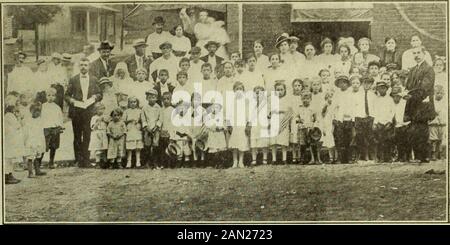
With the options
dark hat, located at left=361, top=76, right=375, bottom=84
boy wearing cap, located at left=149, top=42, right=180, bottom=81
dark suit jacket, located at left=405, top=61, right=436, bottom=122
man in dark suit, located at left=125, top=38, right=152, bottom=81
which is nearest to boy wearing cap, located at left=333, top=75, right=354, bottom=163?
dark hat, located at left=361, top=76, right=375, bottom=84

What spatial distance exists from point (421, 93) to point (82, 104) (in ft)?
8.88

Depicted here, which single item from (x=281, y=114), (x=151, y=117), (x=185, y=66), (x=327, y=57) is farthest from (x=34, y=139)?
(x=327, y=57)

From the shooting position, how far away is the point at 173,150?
4.60 m

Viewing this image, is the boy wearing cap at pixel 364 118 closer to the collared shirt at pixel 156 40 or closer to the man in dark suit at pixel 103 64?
the collared shirt at pixel 156 40

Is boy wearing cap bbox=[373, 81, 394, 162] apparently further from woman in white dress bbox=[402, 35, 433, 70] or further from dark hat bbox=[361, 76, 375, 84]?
woman in white dress bbox=[402, 35, 433, 70]

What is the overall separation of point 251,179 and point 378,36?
1.53 meters

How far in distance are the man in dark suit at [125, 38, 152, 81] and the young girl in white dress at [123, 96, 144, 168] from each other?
23 cm

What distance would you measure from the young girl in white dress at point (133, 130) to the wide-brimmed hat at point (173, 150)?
22 cm

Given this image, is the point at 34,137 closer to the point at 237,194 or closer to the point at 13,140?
the point at 13,140

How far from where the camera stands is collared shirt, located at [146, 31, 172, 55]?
4.59 meters

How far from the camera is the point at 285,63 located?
4.58 m

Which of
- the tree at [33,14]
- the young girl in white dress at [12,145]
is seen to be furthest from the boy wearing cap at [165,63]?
the young girl in white dress at [12,145]
